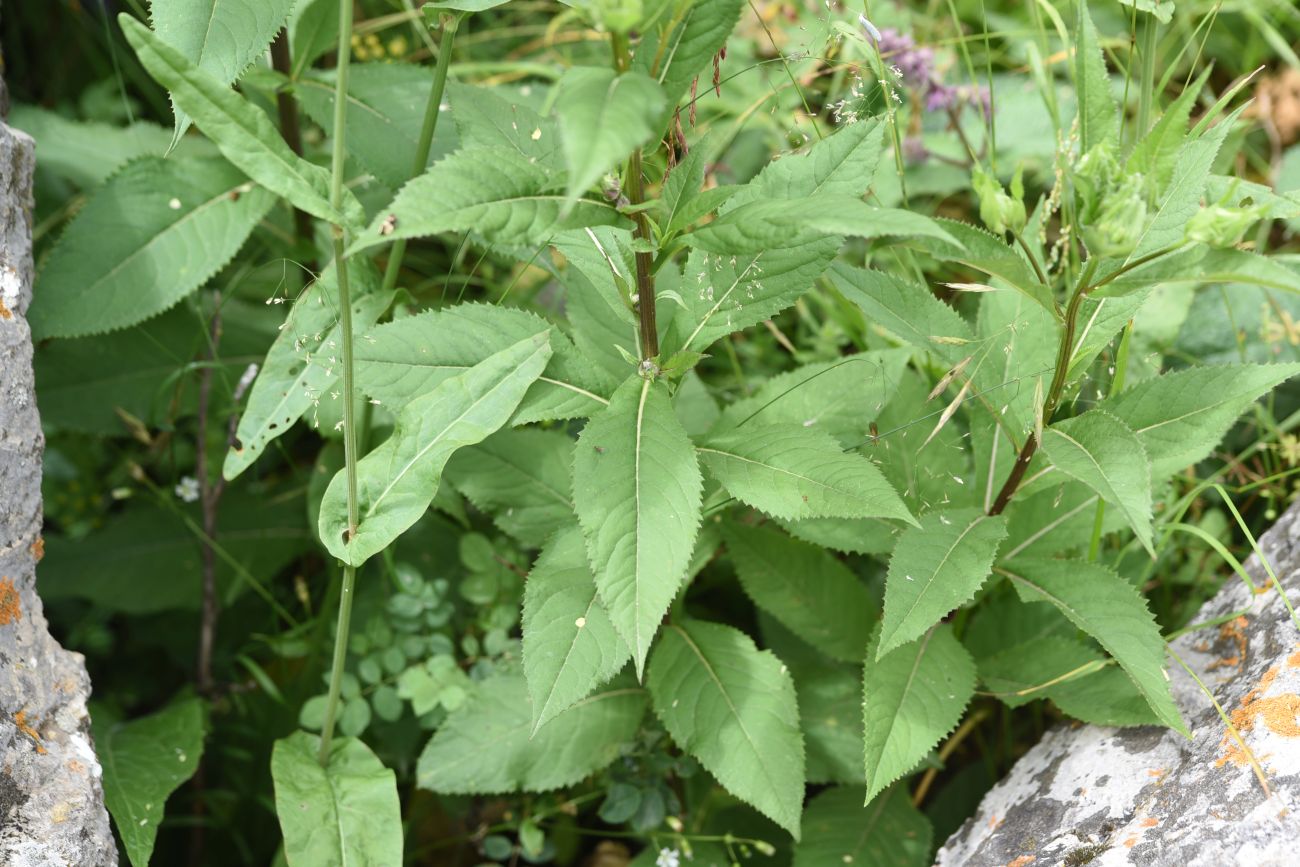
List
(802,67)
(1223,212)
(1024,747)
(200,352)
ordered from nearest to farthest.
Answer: (1223,212)
(1024,747)
(200,352)
(802,67)

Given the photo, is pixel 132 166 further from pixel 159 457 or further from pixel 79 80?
pixel 79 80

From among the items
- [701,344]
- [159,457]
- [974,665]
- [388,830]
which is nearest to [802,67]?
[701,344]

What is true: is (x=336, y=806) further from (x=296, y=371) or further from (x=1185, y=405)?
(x=1185, y=405)

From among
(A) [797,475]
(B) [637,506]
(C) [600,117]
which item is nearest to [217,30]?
(C) [600,117]

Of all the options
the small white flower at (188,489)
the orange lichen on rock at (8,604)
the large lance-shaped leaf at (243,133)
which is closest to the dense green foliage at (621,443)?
the large lance-shaped leaf at (243,133)

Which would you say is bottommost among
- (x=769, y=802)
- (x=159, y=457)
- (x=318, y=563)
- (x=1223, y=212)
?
(x=318, y=563)

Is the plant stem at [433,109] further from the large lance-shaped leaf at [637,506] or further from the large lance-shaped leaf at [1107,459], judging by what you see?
the large lance-shaped leaf at [1107,459]

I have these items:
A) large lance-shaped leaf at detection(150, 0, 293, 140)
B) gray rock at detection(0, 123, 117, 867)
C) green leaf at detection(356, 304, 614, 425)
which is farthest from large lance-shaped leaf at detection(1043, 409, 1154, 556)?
gray rock at detection(0, 123, 117, 867)

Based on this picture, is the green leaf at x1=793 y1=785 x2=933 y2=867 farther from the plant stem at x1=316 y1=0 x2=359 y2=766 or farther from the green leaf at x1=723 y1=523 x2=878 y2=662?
the plant stem at x1=316 y1=0 x2=359 y2=766
